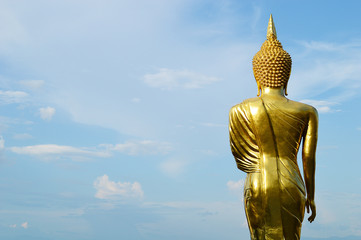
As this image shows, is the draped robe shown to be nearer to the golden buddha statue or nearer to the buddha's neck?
the golden buddha statue

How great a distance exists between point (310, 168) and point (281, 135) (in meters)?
0.85

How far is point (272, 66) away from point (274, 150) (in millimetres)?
1506

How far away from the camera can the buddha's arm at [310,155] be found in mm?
9750

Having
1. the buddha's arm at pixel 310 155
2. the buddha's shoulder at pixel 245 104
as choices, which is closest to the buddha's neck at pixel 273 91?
the buddha's shoulder at pixel 245 104

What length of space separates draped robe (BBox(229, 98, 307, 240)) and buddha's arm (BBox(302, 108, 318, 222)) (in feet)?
0.39

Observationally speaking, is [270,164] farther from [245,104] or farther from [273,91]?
[273,91]

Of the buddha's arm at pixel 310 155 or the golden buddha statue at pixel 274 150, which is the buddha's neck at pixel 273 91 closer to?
the golden buddha statue at pixel 274 150

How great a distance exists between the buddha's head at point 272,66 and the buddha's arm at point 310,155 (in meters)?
0.79

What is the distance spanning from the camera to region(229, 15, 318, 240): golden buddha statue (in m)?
9.39

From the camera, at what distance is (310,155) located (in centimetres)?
980

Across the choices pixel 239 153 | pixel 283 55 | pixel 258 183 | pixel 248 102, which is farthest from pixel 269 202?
pixel 283 55

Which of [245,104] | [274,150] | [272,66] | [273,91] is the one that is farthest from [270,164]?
[272,66]

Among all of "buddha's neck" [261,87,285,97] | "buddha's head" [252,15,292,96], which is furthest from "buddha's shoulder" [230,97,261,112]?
"buddha's head" [252,15,292,96]

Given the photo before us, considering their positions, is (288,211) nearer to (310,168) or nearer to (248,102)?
(310,168)
